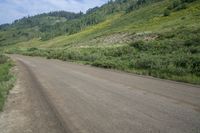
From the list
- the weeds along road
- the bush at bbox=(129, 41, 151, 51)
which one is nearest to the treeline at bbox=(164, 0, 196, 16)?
the bush at bbox=(129, 41, 151, 51)

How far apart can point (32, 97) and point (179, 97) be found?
6.34 metres

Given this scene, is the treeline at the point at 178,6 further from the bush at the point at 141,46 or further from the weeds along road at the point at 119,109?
the weeds along road at the point at 119,109

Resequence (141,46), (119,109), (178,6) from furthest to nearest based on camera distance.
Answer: (178,6) < (141,46) < (119,109)

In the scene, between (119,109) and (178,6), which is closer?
(119,109)

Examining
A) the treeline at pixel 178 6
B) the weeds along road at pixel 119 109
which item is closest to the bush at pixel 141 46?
the weeds along road at pixel 119 109

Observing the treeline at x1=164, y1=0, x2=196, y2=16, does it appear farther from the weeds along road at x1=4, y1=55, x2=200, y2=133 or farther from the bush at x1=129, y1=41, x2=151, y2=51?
the weeds along road at x1=4, y1=55, x2=200, y2=133

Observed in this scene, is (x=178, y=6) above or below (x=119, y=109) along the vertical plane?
above

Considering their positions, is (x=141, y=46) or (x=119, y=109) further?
(x=141, y=46)

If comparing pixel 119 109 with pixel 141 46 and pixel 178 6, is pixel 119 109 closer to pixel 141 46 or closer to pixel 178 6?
pixel 141 46

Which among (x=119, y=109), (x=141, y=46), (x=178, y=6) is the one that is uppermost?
(x=178, y=6)

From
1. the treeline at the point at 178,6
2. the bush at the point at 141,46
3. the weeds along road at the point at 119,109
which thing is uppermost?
the treeline at the point at 178,6

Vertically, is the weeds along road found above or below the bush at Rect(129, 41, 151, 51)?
below

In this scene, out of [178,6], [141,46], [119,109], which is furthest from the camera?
[178,6]

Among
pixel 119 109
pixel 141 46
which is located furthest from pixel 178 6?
pixel 119 109
